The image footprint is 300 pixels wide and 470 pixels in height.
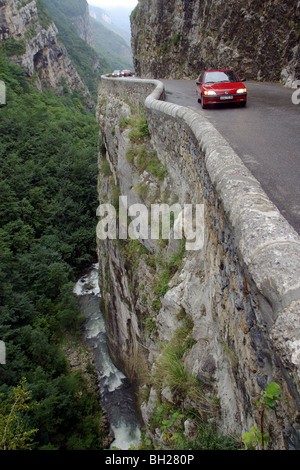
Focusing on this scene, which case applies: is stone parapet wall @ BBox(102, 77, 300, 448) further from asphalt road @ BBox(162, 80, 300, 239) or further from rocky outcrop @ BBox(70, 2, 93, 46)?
rocky outcrop @ BBox(70, 2, 93, 46)

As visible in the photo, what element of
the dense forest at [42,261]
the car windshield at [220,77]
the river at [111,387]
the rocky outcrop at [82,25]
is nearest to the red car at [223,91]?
the car windshield at [220,77]

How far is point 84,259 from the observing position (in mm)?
28000

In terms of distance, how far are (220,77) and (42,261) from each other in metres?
19.8

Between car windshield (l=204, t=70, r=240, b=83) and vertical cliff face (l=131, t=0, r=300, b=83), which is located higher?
vertical cliff face (l=131, t=0, r=300, b=83)

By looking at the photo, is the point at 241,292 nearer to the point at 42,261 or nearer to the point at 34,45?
the point at 42,261

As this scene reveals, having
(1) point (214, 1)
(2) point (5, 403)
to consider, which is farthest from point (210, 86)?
(2) point (5, 403)

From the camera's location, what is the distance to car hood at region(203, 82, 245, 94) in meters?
8.64

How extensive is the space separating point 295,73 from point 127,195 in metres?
8.00

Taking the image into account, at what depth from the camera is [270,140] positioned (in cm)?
552

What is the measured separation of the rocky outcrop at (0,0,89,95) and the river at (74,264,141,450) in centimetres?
4967

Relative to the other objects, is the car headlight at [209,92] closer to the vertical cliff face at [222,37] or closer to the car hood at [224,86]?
the car hood at [224,86]

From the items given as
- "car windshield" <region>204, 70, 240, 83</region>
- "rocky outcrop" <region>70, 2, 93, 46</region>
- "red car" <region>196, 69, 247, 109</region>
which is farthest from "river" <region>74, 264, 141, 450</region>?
"rocky outcrop" <region>70, 2, 93, 46</region>

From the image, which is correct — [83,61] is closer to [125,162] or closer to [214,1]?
[214,1]

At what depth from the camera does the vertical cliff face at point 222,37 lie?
12.2 meters
